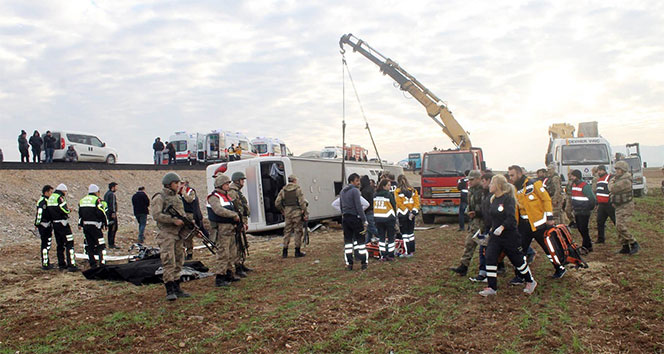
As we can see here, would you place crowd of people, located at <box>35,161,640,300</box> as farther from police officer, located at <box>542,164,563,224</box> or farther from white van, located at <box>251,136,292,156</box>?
white van, located at <box>251,136,292,156</box>

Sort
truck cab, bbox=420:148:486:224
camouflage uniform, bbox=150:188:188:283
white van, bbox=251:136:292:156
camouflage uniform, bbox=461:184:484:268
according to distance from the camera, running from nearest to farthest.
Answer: camouflage uniform, bbox=150:188:188:283 < camouflage uniform, bbox=461:184:484:268 < truck cab, bbox=420:148:486:224 < white van, bbox=251:136:292:156

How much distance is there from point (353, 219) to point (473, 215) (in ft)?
6.68

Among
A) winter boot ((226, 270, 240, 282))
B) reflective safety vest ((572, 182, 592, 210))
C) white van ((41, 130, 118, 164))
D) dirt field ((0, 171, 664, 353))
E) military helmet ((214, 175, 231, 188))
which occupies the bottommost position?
dirt field ((0, 171, 664, 353))

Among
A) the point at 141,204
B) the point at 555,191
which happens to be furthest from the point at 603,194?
the point at 141,204

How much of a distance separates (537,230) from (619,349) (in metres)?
2.61

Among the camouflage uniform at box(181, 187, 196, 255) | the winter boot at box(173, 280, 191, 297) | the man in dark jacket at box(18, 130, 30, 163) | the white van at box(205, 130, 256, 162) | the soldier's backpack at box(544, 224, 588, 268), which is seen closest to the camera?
the winter boot at box(173, 280, 191, 297)

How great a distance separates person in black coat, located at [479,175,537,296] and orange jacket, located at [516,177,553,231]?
730 mm

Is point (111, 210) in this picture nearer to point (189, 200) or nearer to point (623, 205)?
point (189, 200)

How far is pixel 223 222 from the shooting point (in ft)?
23.6

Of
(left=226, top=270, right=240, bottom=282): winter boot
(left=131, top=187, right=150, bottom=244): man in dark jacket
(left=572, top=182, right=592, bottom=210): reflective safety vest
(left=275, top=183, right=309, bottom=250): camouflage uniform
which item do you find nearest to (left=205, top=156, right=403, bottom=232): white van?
(left=131, top=187, right=150, bottom=244): man in dark jacket

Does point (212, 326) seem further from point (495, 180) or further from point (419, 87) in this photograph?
point (419, 87)

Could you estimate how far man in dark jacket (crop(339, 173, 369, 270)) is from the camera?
309 inches

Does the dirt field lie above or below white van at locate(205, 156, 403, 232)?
below

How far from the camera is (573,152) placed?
53.1ft
